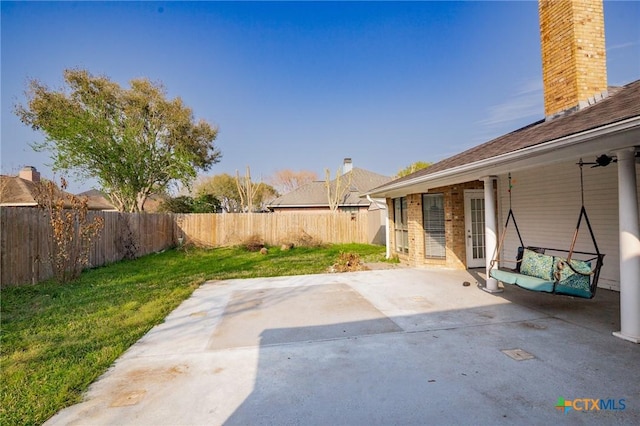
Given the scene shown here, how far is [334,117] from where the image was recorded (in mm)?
19922

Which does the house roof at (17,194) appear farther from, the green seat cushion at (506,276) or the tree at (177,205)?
the green seat cushion at (506,276)

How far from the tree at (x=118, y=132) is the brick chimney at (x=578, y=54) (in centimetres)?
1730

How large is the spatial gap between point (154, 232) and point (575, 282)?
1443 centimetres

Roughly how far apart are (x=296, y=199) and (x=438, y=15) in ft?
51.9

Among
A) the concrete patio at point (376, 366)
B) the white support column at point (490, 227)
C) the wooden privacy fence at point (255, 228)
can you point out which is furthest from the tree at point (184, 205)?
the white support column at point (490, 227)

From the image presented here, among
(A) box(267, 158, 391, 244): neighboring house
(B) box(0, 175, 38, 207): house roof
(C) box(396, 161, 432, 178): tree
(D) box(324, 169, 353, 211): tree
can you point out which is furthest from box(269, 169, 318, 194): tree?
(B) box(0, 175, 38, 207): house roof

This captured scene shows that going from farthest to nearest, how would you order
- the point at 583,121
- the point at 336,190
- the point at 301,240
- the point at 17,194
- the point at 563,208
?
the point at 336,190, the point at 17,194, the point at 301,240, the point at 563,208, the point at 583,121

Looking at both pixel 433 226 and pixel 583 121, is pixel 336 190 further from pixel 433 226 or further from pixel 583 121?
pixel 583 121

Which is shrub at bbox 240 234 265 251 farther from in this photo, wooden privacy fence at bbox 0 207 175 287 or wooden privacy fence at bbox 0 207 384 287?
wooden privacy fence at bbox 0 207 175 287

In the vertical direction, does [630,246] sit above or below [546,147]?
below

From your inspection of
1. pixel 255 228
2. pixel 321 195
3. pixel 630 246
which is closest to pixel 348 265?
pixel 630 246

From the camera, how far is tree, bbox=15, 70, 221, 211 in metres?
15.2

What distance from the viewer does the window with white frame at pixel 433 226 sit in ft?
28.6

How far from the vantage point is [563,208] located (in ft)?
21.1
